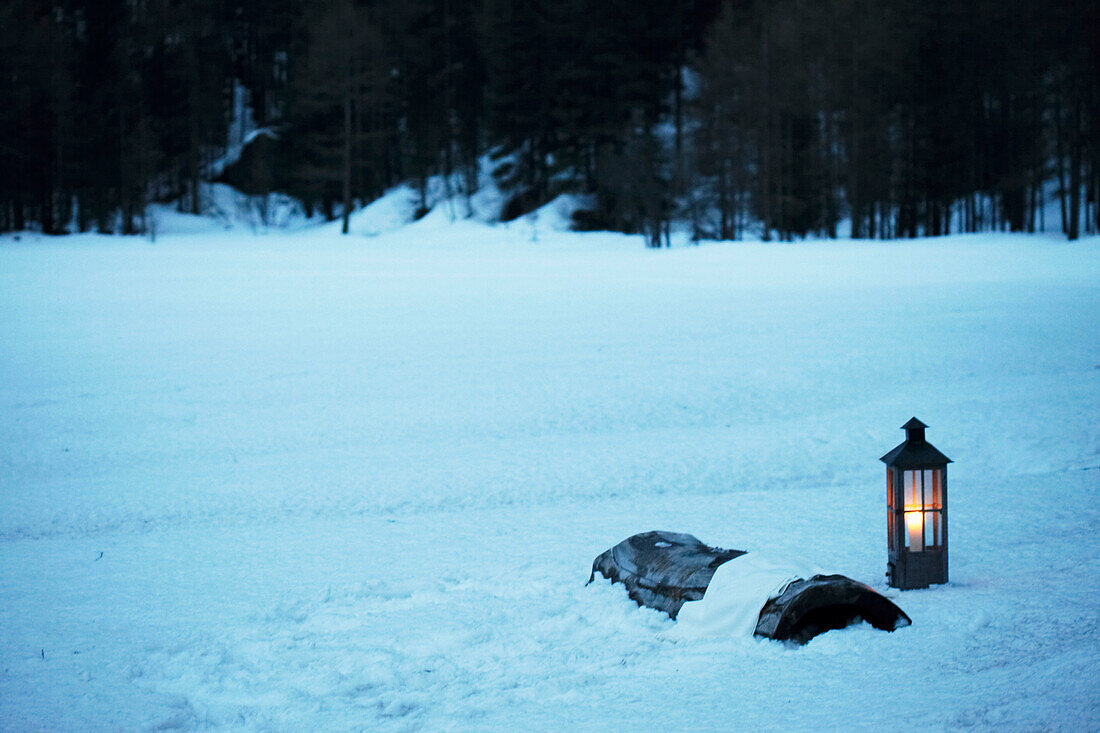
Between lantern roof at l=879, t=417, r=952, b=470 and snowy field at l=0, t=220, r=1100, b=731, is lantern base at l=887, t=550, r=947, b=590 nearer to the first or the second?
snowy field at l=0, t=220, r=1100, b=731

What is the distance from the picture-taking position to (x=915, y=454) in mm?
4820

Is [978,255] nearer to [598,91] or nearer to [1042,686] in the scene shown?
[598,91]

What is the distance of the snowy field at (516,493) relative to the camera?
378 cm

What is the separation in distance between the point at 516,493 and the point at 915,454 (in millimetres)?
4331

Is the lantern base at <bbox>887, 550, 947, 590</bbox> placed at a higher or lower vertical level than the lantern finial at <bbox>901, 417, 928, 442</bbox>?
lower

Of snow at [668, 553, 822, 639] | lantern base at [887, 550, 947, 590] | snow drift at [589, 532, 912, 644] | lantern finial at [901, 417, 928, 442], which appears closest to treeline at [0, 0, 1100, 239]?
lantern finial at [901, 417, 928, 442]

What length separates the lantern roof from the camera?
15.6 ft

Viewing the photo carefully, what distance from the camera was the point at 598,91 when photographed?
39.5 metres

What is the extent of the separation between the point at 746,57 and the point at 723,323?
22.3 m

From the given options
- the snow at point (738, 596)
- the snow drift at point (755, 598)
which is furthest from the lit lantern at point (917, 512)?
the snow at point (738, 596)

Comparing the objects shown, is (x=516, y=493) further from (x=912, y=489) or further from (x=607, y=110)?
(x=607, y=110)

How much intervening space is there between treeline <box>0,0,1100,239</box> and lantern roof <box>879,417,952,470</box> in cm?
2587

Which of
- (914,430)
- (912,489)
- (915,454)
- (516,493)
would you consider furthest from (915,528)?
(516,493)

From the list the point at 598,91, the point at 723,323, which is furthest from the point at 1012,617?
the point at 598,91
